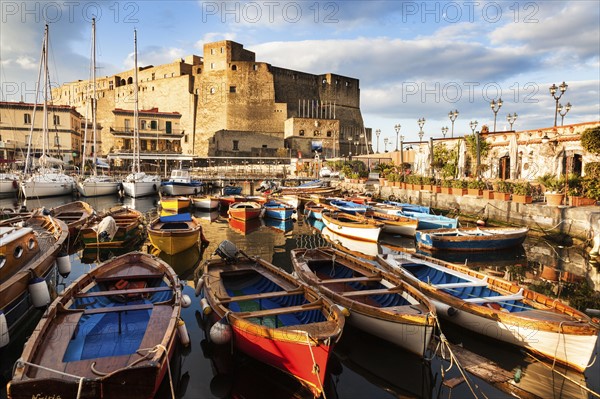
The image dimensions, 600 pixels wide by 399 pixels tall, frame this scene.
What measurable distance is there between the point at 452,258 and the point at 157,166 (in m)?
44.0

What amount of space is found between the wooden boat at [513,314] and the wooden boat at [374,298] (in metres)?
0.79

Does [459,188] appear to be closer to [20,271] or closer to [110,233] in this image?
[110,233]

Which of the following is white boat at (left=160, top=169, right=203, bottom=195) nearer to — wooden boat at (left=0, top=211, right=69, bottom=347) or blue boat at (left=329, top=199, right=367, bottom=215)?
blue boat at (left=329, top=199, right=367, bottom=215)

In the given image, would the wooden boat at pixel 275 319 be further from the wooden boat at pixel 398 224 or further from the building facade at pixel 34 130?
the building facade at pixel 34 130

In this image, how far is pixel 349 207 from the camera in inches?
826

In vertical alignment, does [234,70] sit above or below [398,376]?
above

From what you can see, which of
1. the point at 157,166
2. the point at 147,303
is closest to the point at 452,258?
the point at 147,303

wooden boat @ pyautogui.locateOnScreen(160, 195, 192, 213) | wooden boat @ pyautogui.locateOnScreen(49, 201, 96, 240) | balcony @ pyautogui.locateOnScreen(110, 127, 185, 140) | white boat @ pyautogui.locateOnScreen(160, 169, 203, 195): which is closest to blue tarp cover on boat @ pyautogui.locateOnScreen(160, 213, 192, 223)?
wooden boat @ pyautogui.locateOnScreen(49, 201, 96, 240)

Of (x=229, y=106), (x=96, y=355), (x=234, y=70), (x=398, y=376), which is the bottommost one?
(x=398, y=376)

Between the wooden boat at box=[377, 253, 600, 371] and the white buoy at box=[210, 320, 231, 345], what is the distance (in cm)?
406

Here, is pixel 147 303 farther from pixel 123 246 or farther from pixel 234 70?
pixel 234 70

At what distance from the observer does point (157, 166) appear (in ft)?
165

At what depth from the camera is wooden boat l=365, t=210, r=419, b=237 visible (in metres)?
16.5

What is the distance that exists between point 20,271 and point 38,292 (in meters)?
0.61
